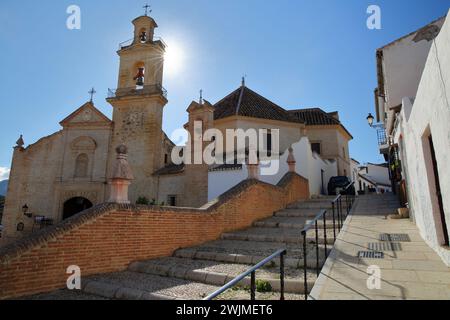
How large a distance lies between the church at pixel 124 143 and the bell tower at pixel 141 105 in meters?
0.07

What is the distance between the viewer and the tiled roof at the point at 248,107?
2031 cm

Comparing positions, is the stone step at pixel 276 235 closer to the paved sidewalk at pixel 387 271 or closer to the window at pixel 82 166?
the paved sidewalk at pixel 387 271

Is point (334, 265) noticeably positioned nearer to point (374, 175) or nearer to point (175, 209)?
point (175, 209)

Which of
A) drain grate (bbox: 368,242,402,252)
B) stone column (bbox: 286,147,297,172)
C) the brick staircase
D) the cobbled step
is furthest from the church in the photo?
drain grate (bbox: 368,242,402,252)

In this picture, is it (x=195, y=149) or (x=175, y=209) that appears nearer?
(x=175, y=209)

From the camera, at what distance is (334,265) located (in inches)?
212

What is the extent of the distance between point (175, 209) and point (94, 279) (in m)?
2.65

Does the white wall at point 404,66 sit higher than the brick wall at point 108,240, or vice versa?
the white wall at point 404,66

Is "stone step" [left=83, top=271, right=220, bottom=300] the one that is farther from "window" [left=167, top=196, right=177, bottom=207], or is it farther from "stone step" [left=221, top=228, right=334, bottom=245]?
"window" [left=167, top=196, right=177, bottom=207]

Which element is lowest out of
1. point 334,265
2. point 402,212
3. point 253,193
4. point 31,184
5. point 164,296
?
point 164,296

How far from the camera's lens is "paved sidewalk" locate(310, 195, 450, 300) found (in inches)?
158

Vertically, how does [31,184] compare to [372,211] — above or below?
above

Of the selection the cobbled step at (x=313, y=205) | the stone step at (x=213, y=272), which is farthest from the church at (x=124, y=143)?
the stone step at (x=213, y=272)
